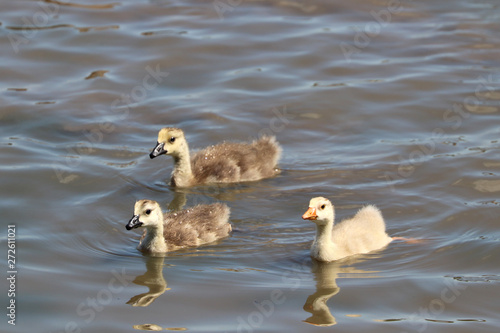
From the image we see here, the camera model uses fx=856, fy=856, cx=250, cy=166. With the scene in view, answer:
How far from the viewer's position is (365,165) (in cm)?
1055

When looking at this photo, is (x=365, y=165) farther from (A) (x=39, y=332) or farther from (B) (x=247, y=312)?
(A) (x=39, y=332)

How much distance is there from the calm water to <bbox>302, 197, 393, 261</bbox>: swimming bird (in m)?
0.16

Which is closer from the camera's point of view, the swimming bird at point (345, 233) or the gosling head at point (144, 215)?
the swimming bird at point (345, 233)

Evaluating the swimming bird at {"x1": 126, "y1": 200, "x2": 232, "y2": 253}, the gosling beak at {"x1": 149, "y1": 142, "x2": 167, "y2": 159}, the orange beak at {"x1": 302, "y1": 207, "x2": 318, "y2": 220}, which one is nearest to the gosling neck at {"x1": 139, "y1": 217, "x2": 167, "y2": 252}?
the swimming bird at {"x1": 126, "y1": 200, "x2": 232, "y2": 253}

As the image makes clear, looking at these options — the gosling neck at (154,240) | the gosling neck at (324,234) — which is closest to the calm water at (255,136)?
the gosling neck at (154,240)

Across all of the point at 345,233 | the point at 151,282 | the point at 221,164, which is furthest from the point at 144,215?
the point at 221,164

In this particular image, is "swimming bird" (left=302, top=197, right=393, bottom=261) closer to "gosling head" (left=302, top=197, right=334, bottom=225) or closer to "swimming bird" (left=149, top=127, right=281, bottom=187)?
"gosling head" (left=302, top=197, right=334, bottom=225)

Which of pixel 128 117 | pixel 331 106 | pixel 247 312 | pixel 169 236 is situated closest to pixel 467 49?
pixel 331 106

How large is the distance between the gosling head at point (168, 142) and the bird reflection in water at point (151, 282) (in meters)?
2.10

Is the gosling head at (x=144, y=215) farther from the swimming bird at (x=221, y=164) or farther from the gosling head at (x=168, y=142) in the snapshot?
the swimming bird at (x=221, y=164)

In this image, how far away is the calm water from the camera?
24.4ft

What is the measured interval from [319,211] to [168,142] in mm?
2866

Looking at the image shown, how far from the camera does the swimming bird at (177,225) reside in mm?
8273

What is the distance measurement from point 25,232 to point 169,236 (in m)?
1.49
